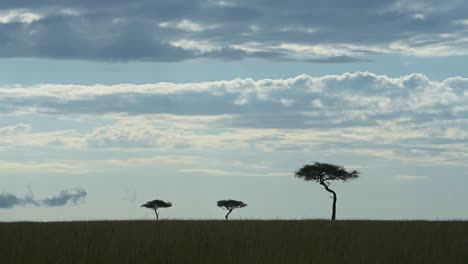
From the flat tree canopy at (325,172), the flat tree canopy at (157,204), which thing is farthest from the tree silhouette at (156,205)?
the flat tree canopy at (325,172)

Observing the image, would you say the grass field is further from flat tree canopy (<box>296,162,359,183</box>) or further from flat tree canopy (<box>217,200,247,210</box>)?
flat tree canopy (<box>217,200,247,210</box>)

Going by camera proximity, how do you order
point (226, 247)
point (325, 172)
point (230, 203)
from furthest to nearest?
point (230, 203) → point (325, 172) → point (226, 247)

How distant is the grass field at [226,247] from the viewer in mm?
18031

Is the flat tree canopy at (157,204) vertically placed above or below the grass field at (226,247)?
above

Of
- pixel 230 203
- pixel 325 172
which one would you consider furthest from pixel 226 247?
pixel 230 203

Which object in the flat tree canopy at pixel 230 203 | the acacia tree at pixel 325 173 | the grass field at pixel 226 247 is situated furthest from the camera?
the flat tree canopy at pixel 230 203

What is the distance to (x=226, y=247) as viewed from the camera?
20844 millimetres

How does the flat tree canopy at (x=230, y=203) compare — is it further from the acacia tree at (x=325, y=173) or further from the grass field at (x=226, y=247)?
the grass field at (x=226, y=247)

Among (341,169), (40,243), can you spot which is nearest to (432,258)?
(40,243)

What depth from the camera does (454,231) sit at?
99.8ft

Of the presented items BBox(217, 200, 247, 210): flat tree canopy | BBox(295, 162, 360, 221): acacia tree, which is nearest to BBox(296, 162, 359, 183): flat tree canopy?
BBox(295, 162, 360, 221): acacia tree

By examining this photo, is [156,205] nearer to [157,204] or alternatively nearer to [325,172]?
[157,204]

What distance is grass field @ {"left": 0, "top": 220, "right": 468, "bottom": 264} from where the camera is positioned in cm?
1803

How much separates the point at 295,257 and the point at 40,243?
29.5 feet
